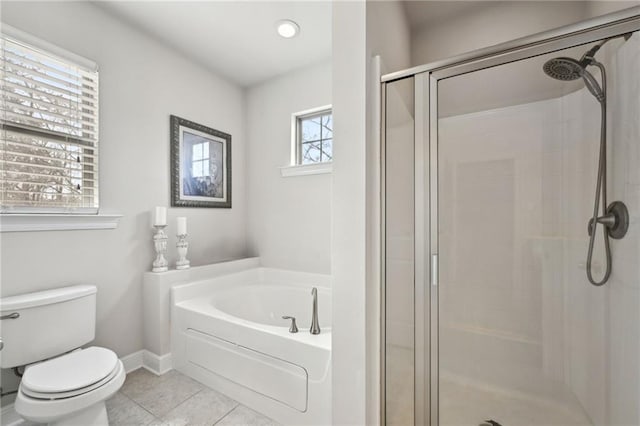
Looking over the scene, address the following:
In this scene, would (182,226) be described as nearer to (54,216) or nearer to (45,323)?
(54,216)

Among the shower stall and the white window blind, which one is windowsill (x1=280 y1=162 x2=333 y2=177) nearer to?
the shower stall

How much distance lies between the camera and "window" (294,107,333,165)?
2.82 meters

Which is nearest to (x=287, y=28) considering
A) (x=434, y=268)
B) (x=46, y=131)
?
(x=46, y=131)

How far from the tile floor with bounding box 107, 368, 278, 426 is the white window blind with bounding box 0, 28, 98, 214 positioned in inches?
49.2

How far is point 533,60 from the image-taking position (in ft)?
3.76

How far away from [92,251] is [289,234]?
1.57m

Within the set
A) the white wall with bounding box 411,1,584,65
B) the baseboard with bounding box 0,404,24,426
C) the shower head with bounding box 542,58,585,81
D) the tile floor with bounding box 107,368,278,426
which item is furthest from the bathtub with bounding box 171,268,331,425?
the white wall with bounding box 411,1,584,65

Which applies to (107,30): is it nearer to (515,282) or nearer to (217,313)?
(217,313)

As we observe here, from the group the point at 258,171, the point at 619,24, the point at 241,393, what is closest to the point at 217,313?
the point at 241,393

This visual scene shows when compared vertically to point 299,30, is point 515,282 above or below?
below

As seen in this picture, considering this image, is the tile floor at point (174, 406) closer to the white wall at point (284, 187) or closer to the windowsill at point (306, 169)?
the white wall at point (284, 187)

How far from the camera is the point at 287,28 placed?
228 cm

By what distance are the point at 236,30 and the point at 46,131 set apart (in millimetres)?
1504

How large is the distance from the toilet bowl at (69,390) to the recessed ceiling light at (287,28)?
250 cm
